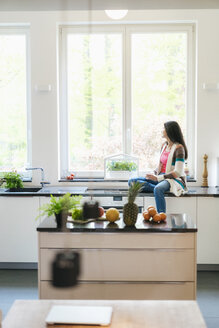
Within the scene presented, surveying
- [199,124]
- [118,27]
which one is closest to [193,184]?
[199,124]

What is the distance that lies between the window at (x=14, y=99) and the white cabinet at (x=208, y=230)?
180 centimetres

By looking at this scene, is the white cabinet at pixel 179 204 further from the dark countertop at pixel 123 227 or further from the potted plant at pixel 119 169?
the dark countertop at pixel 123 227

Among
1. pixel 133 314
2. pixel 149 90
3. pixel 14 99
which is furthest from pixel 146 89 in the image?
pixel 133 314

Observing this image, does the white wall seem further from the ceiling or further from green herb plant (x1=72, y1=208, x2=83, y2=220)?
the ceiling

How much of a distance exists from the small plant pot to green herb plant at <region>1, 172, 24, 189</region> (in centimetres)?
157

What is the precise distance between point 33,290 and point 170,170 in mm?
1513

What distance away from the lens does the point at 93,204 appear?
0.89m

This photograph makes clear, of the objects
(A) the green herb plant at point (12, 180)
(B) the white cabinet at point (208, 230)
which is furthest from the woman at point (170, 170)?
(A) the green herb plant at point (12, 180)

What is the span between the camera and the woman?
375cm

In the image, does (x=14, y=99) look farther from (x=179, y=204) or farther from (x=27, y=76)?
(x=179, y=204)

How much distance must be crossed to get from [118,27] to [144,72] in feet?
1.67

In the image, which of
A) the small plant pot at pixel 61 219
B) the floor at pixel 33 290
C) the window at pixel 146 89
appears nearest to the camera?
the small plant pot at pixel 61 219

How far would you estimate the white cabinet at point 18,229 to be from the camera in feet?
13.2

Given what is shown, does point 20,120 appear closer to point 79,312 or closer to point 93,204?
point 79,312
